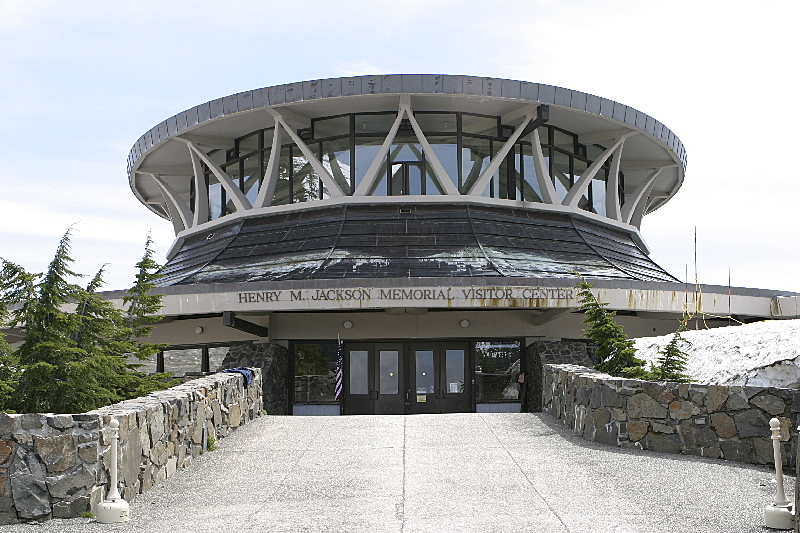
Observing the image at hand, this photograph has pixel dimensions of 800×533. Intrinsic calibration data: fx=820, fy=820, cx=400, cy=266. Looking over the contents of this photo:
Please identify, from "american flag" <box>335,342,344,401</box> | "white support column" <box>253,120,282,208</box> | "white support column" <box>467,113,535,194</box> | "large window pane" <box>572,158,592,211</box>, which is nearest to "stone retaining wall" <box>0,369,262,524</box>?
"american flag" <box>335,342,344,401</box>

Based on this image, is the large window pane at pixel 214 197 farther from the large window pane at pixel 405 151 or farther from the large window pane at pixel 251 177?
the large window pane at pixel 405 151

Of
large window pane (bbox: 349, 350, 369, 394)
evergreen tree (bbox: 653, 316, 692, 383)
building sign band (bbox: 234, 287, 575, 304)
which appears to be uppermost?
building sign band (bbox: 234, 287, 575, 304)

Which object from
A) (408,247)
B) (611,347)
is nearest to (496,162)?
(408,247)

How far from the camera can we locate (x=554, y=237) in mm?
23375

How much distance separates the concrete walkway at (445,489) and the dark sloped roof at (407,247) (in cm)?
883

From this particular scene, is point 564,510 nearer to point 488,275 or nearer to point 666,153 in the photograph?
point 488,275

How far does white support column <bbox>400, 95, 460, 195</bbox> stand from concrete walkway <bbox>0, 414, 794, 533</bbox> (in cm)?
1217

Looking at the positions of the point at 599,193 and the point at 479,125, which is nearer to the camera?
the point at 479,125

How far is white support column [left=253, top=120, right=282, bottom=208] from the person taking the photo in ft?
80.0

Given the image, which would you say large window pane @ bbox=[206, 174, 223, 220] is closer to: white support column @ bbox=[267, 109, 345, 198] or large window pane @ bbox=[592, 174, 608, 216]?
white support column @ bbox=[267, 109, 345, 198]

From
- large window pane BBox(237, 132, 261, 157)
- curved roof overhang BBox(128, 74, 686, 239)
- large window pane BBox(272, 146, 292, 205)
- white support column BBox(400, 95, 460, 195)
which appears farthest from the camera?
large window pane BBox(237, 132, 261, 157)

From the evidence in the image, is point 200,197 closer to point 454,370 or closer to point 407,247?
point 407,247

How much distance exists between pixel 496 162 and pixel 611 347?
11.0 meters

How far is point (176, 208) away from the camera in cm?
3036
